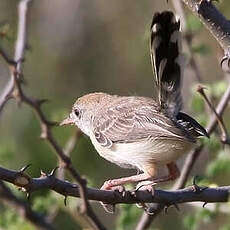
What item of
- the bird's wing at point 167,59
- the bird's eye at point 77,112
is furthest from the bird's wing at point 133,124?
the bird's eye at point 77,112

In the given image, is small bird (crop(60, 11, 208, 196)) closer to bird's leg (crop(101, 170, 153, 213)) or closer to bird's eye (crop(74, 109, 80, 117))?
bird's leg (crop(101, 170, 153, 213))

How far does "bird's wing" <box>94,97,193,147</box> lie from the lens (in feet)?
18.0

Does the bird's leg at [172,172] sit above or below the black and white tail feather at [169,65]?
below

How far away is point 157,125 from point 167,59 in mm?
427

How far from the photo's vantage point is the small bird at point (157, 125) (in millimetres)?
5285

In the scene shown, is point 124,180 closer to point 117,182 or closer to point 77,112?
point 117,182

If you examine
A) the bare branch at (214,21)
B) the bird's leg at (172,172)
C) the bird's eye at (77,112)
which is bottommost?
the bird's leg at (172,172)

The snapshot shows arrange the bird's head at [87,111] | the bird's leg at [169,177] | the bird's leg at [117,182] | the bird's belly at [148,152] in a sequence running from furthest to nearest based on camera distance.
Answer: the bird's head at [87,111] → the bird's belly at [148,152] → the bird's leg at [169,177] → the bird's leg at [117,182]

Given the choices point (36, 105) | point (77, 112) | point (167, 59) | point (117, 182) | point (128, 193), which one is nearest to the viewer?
point (128, 193)

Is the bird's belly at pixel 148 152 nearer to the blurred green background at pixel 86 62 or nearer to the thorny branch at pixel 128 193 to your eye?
the thorny branch at pixel 128 193

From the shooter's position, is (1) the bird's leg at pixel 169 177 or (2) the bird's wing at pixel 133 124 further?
(2) the bird's wing at pixel 133 124

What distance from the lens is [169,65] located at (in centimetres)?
548

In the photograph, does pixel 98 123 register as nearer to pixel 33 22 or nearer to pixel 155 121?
pixel 155 121

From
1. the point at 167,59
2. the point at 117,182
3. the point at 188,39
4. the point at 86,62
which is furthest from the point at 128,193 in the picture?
the point at 86,62
